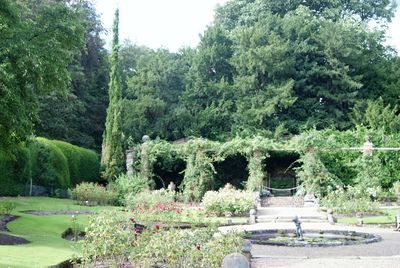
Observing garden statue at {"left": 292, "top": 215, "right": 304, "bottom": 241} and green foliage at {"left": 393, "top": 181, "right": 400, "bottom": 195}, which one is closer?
garden statue at {"left": 292, "top": 215, "right": 304, "bottom": 241}

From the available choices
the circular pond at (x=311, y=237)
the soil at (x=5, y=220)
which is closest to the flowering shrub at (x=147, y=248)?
the soil at (x=5, y=220)

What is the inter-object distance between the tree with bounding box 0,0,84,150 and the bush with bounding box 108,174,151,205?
12.2 m

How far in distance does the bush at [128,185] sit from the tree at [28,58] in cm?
1220

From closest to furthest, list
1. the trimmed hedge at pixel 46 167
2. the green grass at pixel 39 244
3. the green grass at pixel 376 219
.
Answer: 1. the green grass at pixel 39 244
2. the green grass at pixel 376 219
3. the trimmed hedge at pixel 46 167

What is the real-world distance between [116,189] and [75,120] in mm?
9122

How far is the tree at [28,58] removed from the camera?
41.1 feet

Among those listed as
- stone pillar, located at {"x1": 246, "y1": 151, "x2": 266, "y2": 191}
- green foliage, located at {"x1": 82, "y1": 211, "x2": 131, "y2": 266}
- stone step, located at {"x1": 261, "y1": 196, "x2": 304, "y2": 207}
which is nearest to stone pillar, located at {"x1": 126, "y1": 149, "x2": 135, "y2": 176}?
stone pillar, located at {"x1": 246, "y1": 151, "x2": 266, "y2": 191}

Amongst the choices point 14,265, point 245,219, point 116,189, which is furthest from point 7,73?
point 116,189

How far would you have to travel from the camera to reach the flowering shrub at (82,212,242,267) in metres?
8.15

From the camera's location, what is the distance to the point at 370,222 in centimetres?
1922

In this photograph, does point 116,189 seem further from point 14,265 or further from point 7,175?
point 14,265

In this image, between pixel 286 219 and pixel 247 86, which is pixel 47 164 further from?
pixel 247 86

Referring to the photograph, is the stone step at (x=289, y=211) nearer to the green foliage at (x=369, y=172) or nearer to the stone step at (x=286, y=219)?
the stone step at (x=286, y=219)

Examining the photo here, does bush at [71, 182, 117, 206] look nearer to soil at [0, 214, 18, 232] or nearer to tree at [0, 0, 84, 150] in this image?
soil at [0, 214, 18, 232]
